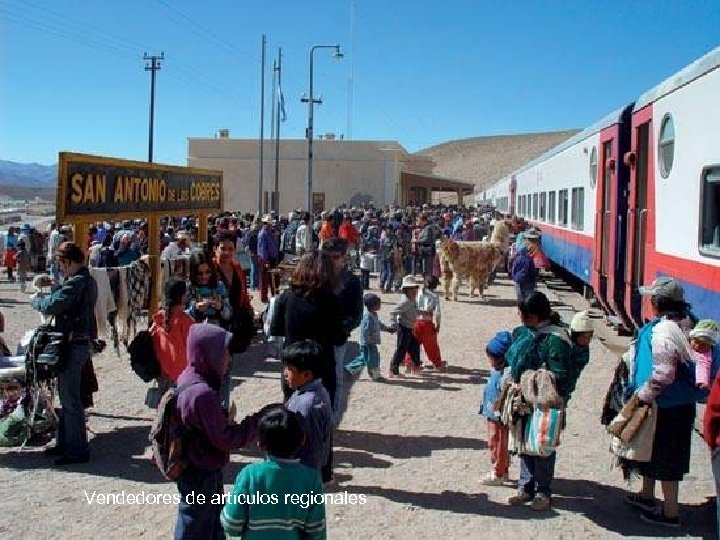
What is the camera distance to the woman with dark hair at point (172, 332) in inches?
233

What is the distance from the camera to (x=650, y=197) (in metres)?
8.95

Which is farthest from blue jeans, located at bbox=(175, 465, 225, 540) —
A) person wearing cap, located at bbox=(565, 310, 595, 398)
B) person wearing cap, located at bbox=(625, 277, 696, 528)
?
person wearing cap, located at bbox=(625, 277, 696, 528)

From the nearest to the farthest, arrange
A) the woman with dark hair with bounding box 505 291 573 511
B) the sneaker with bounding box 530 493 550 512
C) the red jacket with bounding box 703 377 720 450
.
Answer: the red jacket with bounding box 703 377 720 450 → the woman with dark hair with bounding box 505 291 573 511 → the sneaker with bounding box 530 493 550 512

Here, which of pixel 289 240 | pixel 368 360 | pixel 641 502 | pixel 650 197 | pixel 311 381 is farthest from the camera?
pixel 289 240

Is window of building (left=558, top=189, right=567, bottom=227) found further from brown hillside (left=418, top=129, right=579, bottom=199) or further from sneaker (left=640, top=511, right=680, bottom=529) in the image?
brown hillside (left=418, top=129, right=579, bottom=199)

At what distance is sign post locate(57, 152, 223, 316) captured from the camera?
6435 mm

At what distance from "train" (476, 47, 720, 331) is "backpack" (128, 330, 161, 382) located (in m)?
4.26

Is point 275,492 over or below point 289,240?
below

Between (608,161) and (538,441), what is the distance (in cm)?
737

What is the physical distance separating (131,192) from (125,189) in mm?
203

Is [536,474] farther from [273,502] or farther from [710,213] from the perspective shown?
[710,213]

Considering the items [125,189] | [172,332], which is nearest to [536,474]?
[172,332]

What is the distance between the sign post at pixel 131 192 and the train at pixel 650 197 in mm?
4949

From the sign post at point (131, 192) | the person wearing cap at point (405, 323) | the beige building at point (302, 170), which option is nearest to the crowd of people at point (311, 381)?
the sign post at point (131, 192)
